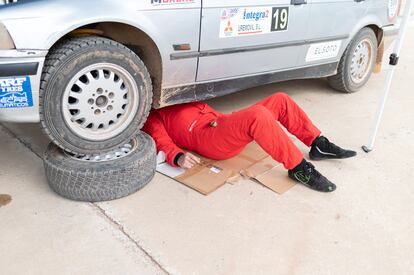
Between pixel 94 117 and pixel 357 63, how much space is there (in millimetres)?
3098

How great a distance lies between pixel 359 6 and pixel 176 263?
10.1 feet

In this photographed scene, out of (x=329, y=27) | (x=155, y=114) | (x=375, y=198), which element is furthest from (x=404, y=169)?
(x=155, y=114)

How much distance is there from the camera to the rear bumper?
2.19m

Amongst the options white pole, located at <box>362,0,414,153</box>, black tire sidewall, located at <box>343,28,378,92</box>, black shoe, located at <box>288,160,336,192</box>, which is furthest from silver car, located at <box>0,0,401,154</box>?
black shoe, located at <box>288,160,336,192</box>

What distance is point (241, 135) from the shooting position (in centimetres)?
273

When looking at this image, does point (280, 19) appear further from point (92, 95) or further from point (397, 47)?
point (92, 95)

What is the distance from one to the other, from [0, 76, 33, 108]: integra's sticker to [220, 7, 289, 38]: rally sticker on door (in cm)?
133

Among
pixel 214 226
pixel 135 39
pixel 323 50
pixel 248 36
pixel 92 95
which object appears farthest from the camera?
pixel 323 50

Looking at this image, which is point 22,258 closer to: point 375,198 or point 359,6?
point 375,198

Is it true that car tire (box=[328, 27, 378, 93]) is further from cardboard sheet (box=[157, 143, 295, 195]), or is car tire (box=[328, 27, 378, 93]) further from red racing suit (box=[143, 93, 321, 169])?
cardboard sheet (box=[157, 143, 295, 195])

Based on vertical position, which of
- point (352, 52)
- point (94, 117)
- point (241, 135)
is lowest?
point (241, 135)

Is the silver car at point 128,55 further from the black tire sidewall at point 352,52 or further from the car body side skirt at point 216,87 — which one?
the black tire sidewall at point 352,52

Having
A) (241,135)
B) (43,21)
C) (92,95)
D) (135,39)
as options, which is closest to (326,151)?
(241,135)

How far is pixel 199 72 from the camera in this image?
9.71 feet
